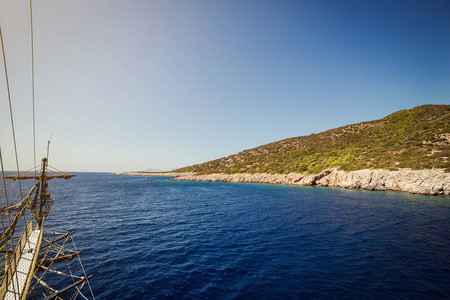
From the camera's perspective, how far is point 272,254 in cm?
1449

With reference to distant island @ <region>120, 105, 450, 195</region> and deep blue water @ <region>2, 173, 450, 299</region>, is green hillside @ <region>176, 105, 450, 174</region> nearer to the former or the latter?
distant island @ <region>120, 105, 450, 195</region>

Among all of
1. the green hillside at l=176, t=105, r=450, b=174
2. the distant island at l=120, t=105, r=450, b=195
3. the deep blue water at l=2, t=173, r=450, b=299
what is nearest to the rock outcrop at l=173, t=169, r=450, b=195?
the distant island at l=120, t=105, r=450, b=195

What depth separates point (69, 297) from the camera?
400 inches

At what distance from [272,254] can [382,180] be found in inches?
1701

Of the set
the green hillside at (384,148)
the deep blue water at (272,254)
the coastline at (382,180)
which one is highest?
the green hillside at (384,148)

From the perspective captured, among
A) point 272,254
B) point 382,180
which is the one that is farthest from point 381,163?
point 272,254

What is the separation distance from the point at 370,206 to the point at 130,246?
35.2 m

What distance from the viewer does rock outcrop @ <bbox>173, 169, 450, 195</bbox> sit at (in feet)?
110

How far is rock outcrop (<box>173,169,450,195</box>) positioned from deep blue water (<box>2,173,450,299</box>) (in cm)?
1044

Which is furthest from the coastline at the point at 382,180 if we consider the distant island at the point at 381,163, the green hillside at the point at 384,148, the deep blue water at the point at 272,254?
the deep blue water at the point at 272,254

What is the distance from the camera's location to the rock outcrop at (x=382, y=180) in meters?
33.5

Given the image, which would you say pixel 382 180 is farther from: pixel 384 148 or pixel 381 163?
pixel 384 148

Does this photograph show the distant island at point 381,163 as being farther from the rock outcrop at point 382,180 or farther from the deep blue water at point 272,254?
the deep blue water at point 272,254

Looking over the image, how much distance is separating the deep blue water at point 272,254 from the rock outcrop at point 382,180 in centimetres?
1044
